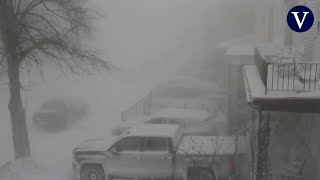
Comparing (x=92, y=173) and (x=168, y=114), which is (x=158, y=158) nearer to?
(x=92, y=173)

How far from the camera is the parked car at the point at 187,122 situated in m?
14.5

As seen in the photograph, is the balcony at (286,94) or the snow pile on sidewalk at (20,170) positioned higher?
the balcony at (286,94)

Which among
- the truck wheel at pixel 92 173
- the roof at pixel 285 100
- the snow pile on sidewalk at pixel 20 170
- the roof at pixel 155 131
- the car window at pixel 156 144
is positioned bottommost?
the snow pile on sidewalk at pixel 20 170

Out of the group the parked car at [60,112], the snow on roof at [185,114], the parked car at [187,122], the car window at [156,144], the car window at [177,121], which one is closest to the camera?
the car window at [156,144]

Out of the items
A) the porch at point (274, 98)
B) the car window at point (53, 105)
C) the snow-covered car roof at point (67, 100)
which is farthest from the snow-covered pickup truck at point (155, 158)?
the snow-covered car roof at point (67, 100)

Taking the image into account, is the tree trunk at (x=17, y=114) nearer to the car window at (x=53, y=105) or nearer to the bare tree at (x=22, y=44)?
the bare tree at (x=22, y=44)

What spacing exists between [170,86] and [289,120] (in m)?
11.4

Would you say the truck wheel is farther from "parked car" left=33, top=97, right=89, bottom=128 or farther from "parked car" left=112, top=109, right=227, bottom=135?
"parked car" left=33, top=97, right=89, bottom=128

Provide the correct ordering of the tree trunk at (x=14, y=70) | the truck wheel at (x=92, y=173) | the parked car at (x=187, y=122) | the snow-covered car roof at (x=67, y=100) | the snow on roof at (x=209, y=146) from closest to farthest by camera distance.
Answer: the snow on roof at (x=209, y=146) → the truck wheel at (x=92, y=173) → the tree trunk at (x=14, y=70) → the parked car at (x=187, y=122) → the snow-covered car roof at (x=67, y=100)

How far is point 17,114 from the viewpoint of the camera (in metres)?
14.3

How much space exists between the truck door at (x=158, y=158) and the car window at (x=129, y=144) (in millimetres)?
239

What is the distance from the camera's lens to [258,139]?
29.4ft

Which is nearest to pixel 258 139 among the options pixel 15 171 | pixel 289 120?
pixel 289 120

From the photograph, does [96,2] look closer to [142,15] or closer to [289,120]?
[142,15]
